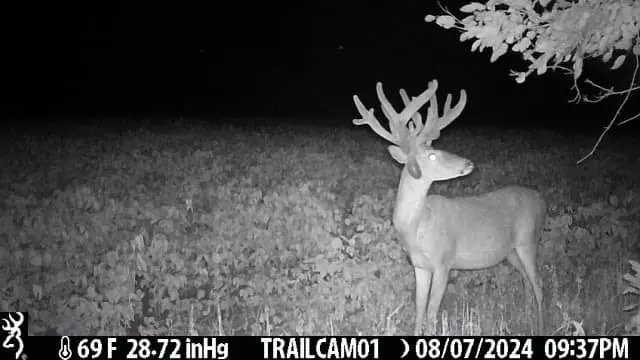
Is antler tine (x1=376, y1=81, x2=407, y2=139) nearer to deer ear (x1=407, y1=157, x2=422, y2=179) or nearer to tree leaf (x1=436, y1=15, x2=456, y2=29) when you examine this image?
deer ear (x1=407, y1=157, x2=422, y2=179)

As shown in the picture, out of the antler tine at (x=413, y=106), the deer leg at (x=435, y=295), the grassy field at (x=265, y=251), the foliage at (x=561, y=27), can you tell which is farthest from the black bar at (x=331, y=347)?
the foliage at (x=561, y=27)

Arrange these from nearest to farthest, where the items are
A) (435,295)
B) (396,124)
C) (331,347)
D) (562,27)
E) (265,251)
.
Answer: (562,27) < (331,347) < (435,295) < (396,124) < (265,251)

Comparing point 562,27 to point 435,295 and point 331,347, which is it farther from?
point 331,347

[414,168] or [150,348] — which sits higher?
[414,168]

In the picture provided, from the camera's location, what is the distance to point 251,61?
6275cm

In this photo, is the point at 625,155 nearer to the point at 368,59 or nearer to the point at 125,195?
the point at 125,195

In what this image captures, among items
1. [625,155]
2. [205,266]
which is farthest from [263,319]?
[625,155]

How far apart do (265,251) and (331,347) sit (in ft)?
8.89

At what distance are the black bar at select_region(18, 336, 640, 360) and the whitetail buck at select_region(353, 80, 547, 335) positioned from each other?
0.56m

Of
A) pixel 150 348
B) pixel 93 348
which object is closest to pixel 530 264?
pixel 150 348

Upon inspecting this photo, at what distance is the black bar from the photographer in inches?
203

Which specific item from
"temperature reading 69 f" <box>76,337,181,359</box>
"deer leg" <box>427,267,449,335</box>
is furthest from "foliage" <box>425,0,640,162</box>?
"temperature reading 69 f" <box>76,337,181,359</box>

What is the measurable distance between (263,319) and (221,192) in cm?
490

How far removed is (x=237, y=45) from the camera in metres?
66.7
